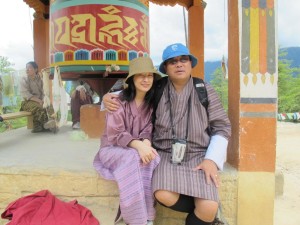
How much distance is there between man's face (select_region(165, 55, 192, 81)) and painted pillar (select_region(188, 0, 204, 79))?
4191 mm

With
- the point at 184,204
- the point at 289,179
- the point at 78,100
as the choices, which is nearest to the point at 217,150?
the point at 184,204

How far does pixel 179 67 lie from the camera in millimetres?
2240

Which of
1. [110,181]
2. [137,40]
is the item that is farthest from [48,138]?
[110,181]

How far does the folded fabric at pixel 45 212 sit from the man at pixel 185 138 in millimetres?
Answer: 698

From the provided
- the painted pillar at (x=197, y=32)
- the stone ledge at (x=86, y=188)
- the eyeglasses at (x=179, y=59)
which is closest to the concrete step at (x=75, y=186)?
the stone ledge at (x=86, y=188)

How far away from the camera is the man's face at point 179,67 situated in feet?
7.33

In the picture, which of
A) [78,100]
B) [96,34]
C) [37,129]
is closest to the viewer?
[96,34]

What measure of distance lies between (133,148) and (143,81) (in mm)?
484

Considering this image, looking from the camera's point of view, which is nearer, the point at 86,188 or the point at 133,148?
the point at 133,148

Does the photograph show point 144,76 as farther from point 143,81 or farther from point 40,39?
point 40,39

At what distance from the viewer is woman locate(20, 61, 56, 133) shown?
5234 mm

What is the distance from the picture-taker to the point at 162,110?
2.32 m

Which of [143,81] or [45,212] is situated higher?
[143,81]

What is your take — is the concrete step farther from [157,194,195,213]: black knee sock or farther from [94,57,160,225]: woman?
[157,194,195,213]: black knee sock
